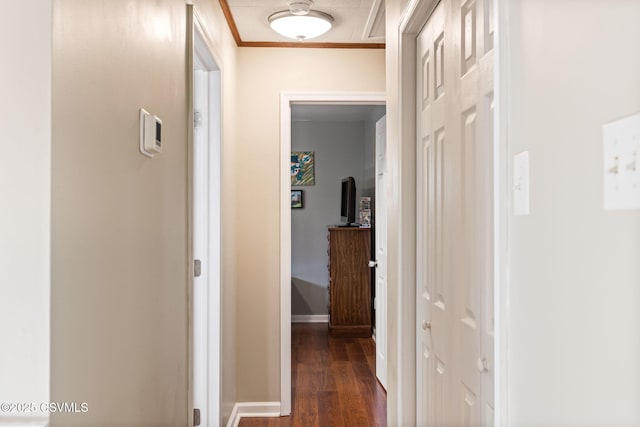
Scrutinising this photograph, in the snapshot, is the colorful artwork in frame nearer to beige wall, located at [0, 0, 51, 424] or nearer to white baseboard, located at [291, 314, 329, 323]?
white baseboard, located at [291, 314, 329, 323]

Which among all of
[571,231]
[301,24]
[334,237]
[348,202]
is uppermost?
[301,24]

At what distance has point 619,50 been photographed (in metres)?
0.61

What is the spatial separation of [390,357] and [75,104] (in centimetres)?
169

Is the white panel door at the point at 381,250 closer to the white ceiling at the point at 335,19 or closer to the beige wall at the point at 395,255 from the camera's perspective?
the white ceiling at the point at 335,19

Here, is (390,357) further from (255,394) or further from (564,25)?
(564,25)

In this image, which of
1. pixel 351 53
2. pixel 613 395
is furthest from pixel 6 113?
pixel 351 53

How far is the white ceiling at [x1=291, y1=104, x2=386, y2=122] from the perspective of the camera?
18.4 ft

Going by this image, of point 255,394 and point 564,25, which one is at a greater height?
point 564,25

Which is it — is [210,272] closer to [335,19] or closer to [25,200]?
[335,19]

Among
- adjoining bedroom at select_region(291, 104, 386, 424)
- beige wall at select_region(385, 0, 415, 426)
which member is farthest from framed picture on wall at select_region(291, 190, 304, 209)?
beige wall at select_region(385, 0, 415, 426)

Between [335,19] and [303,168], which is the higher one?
[335,19]

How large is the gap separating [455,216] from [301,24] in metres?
1.73

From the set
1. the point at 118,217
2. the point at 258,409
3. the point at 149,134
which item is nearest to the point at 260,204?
the point at 258,409

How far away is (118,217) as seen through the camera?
1.21m
